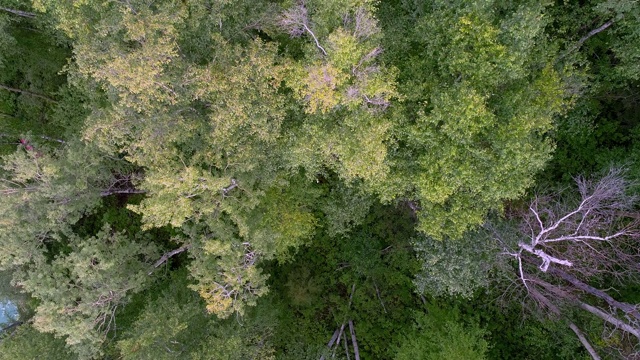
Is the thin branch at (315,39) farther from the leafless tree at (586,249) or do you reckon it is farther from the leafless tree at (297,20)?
the leafless tree at (586,249)

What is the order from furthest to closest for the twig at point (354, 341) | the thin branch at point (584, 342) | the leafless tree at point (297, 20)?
the twig at point (354, 341) → the thin branch at point (584, 342) → the leafless tree at point (297, 20)

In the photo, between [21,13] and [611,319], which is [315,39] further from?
[611,319]

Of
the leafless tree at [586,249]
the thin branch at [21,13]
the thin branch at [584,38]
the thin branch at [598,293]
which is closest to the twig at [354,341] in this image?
the leafless tree at [586,249]

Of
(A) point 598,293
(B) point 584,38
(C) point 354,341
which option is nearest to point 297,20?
(B) point 584,38

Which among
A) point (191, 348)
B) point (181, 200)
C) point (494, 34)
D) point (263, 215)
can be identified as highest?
point (494, 34)

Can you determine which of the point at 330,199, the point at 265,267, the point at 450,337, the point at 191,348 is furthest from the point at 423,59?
the point at 191,348

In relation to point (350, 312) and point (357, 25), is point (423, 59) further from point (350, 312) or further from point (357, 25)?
point (350, 312)
